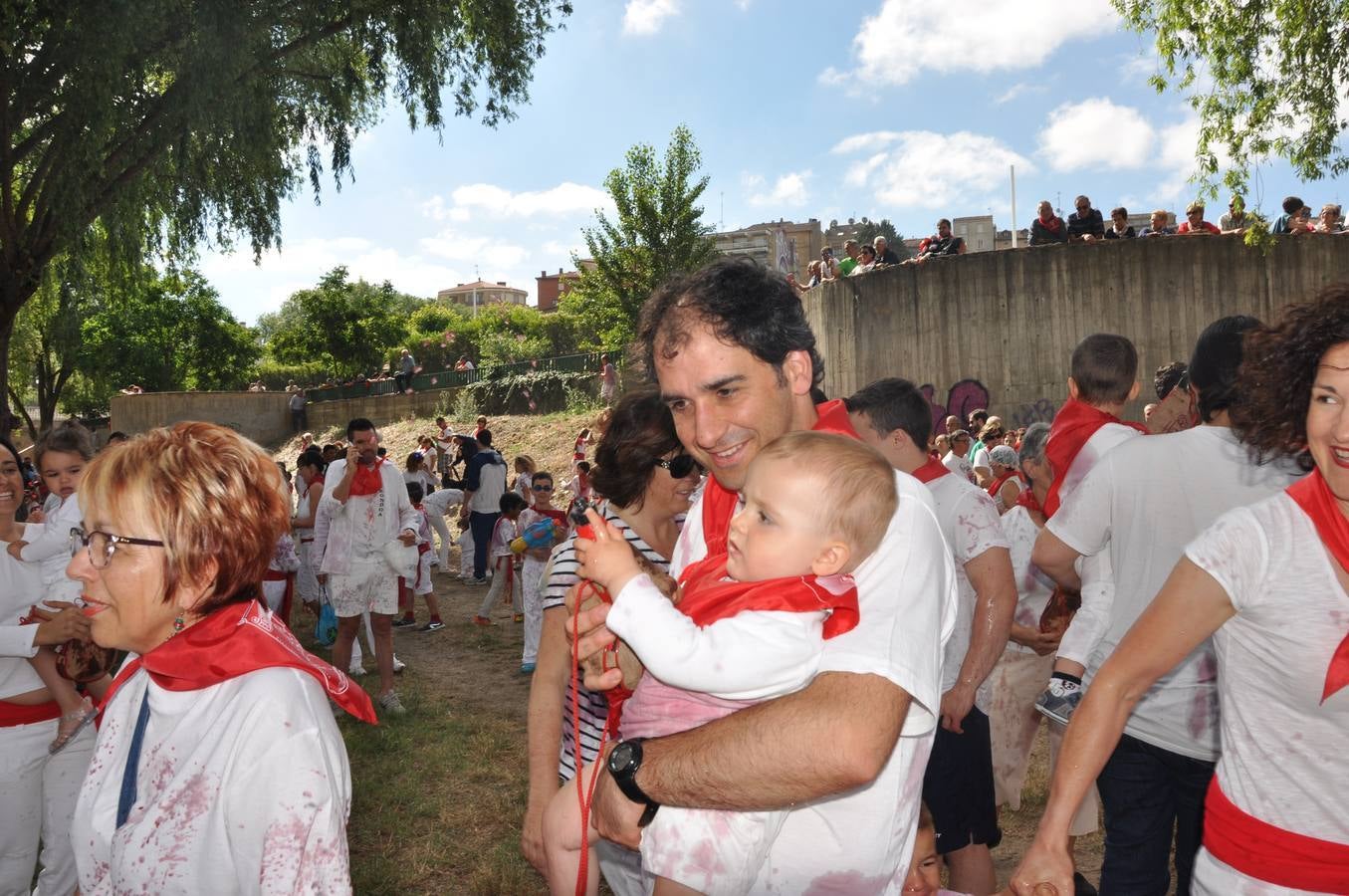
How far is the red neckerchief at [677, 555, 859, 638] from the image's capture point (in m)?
1.59

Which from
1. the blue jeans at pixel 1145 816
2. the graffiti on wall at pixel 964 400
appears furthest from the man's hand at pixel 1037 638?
the graffiti on wall at pixel 964 400

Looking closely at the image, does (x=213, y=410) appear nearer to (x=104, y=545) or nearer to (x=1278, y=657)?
(x=104, y=545)

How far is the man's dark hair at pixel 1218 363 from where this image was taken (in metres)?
3.03

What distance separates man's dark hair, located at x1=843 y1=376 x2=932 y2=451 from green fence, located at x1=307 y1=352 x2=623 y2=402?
2642 cm

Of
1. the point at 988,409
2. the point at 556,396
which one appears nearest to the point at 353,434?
the point at 988,409

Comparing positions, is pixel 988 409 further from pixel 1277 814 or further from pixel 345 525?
pixel 1277 814

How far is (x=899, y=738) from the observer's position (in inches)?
62.9

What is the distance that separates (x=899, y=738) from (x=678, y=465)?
135cm

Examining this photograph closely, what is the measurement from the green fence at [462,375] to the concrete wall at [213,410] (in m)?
2.51

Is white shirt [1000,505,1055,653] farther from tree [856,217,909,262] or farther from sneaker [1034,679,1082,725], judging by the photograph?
tree [856,217,909,262]

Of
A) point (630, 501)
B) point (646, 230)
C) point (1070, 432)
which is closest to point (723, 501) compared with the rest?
point (630, 501)

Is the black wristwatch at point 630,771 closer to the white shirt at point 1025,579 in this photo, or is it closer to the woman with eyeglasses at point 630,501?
the woman with eyeglasses at point 630,501

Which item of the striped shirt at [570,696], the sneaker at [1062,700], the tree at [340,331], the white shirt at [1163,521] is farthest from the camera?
the tree at [340,331]

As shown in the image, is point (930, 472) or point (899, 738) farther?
point (930, 472)
